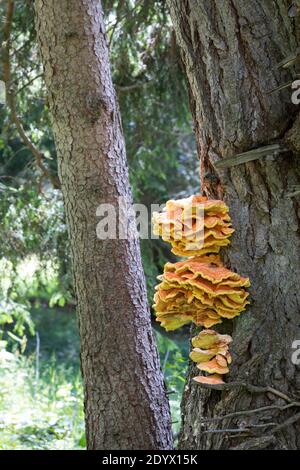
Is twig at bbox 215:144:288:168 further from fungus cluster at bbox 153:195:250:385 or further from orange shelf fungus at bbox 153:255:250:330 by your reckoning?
orange shelf fungus at bbox 153:255:250:330

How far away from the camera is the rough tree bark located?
2.52 metres

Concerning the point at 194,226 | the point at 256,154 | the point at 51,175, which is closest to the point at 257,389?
the point at 194,226

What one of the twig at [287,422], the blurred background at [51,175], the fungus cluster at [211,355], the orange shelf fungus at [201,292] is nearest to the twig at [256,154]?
the orange shelf fungus at [201,292]

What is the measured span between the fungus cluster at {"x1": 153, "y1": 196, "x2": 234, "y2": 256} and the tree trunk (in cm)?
22

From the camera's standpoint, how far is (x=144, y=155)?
6.09 m

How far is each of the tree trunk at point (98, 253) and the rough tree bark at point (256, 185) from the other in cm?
23

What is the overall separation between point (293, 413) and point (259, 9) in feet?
5.41

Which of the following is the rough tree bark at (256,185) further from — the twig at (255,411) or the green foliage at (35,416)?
the green foliage at (35,416)

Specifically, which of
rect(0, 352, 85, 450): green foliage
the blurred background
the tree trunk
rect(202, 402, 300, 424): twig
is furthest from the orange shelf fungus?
rect(0, 352, 85, 450): green foliage

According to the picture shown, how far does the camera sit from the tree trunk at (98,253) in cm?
259

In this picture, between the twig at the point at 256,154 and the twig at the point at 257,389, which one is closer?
the twig at the point at 257,389

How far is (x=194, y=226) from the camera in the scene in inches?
100

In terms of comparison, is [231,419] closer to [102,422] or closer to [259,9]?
[102,422]

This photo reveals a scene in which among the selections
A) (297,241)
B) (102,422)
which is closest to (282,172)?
(297,241)
